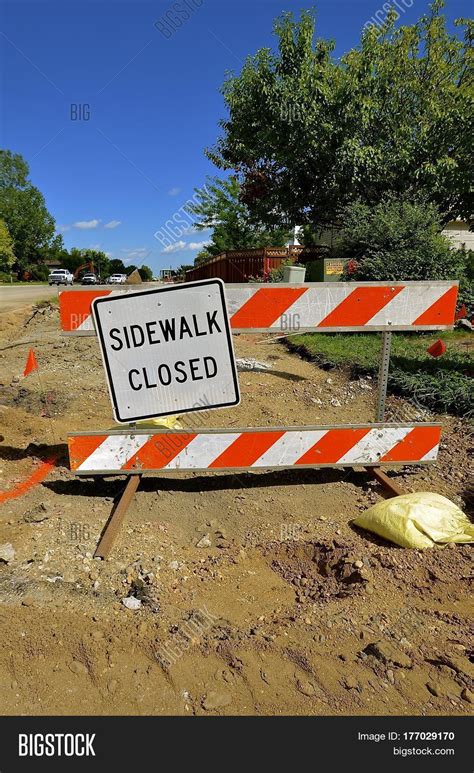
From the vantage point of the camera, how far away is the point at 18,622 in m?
2.08

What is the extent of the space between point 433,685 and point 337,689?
0.39 meters

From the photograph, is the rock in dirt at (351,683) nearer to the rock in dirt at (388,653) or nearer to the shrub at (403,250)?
the rock in dirt at (388,653)

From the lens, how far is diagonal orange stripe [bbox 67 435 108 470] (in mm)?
3107

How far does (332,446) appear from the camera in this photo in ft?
10.7

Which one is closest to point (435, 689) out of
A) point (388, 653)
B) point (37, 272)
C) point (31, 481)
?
point (388, 653)

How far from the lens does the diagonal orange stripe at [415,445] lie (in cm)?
334

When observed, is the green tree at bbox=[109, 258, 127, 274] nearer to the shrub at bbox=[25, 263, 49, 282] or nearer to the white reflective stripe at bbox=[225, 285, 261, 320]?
the shrub at bbox=[25, 263, 49, 282]

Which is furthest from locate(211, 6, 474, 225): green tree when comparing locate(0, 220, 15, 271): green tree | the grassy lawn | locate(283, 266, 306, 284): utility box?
locate(0, 220, 15, 271): green tree

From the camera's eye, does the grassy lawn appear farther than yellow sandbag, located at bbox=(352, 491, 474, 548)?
Yes

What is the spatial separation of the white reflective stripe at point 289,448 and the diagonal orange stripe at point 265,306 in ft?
2.85

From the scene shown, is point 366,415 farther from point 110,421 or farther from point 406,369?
point 110,421

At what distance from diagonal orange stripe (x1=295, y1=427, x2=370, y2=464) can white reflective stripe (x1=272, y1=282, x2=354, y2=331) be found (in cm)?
86

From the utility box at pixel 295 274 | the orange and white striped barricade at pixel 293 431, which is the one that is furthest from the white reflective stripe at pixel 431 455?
the utility box at pixel 295 274

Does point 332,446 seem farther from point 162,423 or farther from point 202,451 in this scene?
point 162,423
